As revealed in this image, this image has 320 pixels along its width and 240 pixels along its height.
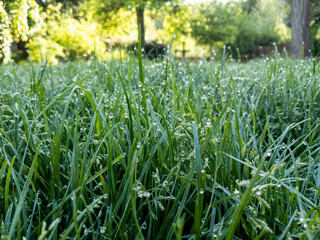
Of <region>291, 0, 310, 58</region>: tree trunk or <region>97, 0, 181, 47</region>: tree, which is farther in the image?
<region>97, 0, 181, 47</region>: tree

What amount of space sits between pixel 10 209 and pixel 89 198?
0.72 feet

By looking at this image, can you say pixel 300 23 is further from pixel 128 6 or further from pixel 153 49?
pixel 128 6

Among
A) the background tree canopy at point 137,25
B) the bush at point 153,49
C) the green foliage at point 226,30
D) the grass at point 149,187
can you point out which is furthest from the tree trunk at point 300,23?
the green foliage at point 226,30

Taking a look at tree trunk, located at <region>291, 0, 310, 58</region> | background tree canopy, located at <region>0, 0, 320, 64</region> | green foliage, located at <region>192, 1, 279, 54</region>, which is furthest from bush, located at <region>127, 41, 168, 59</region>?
green foliage, located at <region>192, 1, 279, 54</region>

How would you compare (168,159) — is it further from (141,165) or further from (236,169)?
(236,169)

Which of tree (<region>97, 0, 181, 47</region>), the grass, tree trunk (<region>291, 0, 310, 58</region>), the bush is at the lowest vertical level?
the grass

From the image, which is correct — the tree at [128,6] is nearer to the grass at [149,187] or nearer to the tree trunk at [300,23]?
the tree trunk at [300,23]

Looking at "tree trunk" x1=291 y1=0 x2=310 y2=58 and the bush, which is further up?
"tree trunk" x1=291 y1=0 x2=310 y2=58

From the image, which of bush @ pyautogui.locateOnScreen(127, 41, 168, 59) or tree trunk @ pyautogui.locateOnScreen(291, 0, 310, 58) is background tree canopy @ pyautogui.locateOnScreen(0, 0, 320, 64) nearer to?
bush @ pyautogui.locateOnScreen(127, 41, 168, 59)

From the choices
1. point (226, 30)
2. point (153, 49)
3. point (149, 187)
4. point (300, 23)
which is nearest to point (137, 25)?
point (226, 30)

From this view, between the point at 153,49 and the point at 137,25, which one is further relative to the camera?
the point at 137,25

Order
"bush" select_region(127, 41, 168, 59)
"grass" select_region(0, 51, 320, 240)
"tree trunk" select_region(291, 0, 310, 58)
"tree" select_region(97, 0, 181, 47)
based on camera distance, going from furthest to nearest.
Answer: "tree" select_region(97, 0, 181, 47) → "tree trunk" select_region(291, 0, 310, 58) → "bush" select_region(127, 41, 168, 59) → "grass" select_region(0, 51, 320, 240)

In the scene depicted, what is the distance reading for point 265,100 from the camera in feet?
6.57

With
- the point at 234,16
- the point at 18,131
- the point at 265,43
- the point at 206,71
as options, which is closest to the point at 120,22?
the point at 234,16
